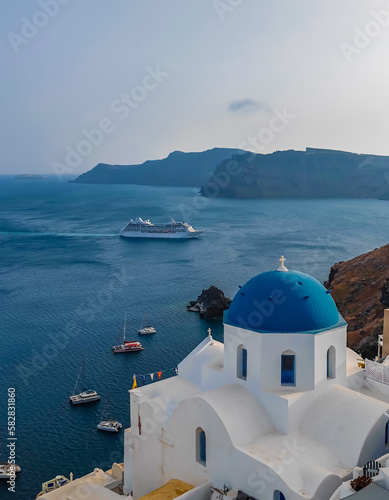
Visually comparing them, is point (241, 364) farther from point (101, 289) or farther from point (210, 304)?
point (101, 289)

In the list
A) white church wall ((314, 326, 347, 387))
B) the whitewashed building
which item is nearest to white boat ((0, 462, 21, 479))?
the whitewashed building

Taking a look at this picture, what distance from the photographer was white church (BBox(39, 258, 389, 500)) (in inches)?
531

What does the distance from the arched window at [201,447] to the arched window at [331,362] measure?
13.6ft

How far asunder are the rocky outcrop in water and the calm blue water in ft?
4.05

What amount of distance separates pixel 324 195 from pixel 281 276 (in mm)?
155931

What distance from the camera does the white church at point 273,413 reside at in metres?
13.5

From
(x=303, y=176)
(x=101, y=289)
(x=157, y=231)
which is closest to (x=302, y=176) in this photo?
(x=303, y=176)

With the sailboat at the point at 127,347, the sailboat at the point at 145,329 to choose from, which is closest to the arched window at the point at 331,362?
the sailboat at the point at 127,347

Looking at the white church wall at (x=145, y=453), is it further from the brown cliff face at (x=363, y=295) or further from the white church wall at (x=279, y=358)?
the brown cliff face at (x=363, y=295)

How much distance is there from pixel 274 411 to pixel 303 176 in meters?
160

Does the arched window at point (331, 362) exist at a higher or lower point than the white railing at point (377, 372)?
higher

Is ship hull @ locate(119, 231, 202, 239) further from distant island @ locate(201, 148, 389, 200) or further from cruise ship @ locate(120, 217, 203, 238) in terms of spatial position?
distant island @ locate(201, 148, 389, 200)

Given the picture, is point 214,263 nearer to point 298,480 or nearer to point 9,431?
point 9,431

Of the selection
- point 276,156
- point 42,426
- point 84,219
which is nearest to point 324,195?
point 276,156
